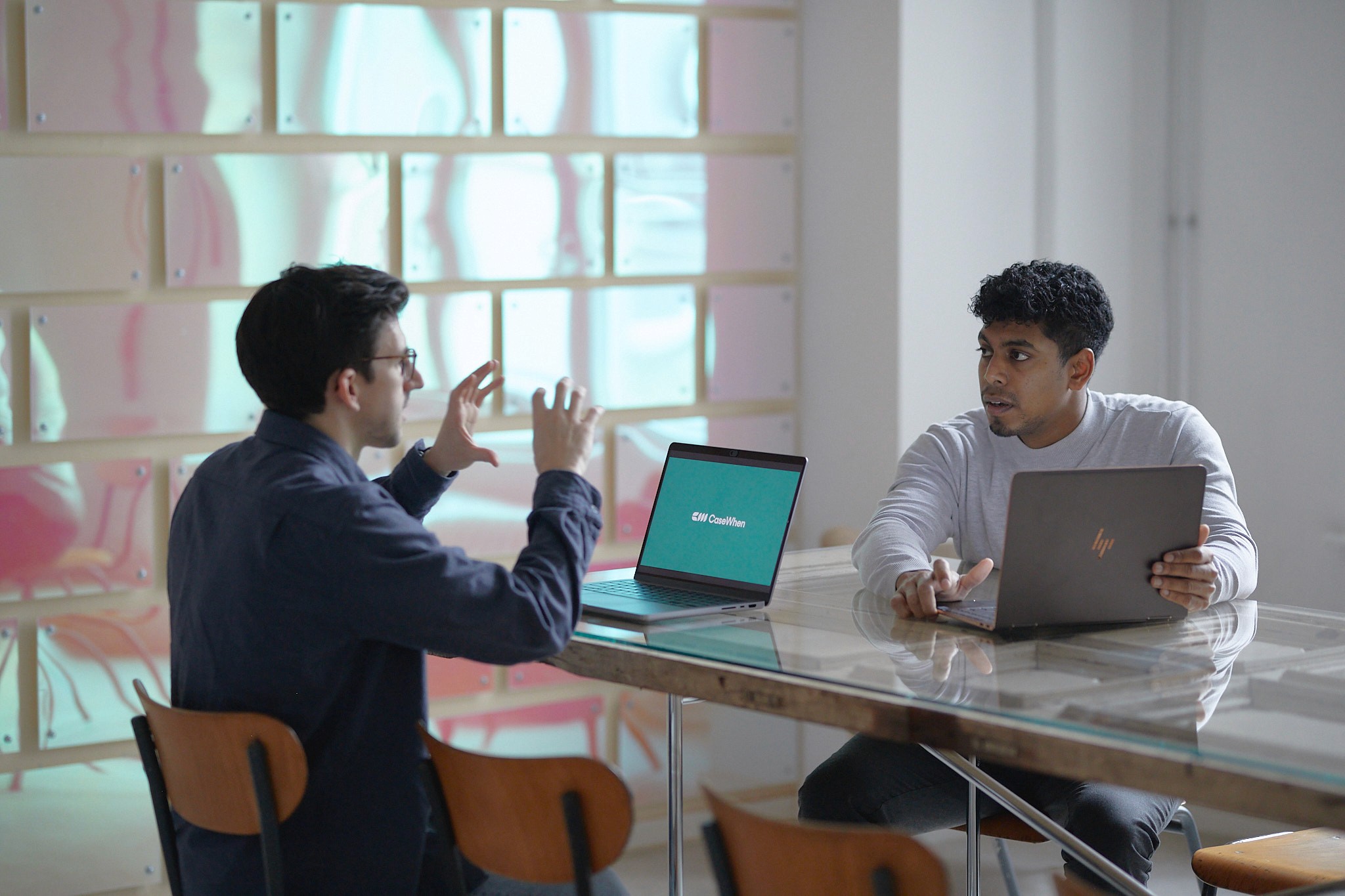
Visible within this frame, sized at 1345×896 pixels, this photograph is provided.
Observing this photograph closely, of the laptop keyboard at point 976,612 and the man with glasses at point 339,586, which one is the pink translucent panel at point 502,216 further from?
the laptop keyboard at point 976,612

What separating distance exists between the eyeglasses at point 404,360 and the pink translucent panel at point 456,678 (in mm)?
1616

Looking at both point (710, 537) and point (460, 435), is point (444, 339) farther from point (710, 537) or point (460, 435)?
point (710, 537)

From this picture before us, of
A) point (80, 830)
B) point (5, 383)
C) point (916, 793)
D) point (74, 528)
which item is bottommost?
point (80, 830)

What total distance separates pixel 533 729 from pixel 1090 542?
2.11 metres

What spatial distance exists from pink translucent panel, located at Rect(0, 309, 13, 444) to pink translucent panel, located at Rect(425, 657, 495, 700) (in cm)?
111

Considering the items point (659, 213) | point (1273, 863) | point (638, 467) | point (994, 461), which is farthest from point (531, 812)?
point (659, 213)

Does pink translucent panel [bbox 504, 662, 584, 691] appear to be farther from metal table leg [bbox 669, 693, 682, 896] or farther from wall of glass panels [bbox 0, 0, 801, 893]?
metal table leg [bbox 669, 693, 682, 896]

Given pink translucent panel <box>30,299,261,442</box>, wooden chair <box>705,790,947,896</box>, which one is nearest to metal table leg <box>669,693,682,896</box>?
wooden chair <box>705,790,947,896</box>

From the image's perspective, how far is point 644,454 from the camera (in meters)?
3.82

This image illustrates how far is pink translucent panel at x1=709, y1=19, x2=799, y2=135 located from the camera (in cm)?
385

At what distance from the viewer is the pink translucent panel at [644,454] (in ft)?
12.5

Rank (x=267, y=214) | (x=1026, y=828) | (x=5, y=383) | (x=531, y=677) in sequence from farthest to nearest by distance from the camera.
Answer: (x=531, y=677) < (x=267, y=214) < (x=5, y=383) < (x=1026, y=828)

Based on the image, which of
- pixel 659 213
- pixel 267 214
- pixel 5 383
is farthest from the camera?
A: pixel 659 213

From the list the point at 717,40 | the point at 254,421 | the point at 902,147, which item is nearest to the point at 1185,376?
the point at 902,147
